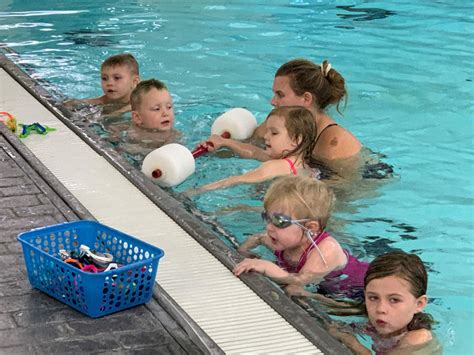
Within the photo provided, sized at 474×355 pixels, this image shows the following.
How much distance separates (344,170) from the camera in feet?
20.5

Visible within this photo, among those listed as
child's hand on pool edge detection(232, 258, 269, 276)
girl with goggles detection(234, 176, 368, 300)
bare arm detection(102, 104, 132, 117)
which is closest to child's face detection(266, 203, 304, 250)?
girl with goggles detection(234, 176, 368, 300)

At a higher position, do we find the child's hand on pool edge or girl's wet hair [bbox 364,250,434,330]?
girl's wet hair [bbox 364,250,434,330]

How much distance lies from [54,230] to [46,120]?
2923 mm

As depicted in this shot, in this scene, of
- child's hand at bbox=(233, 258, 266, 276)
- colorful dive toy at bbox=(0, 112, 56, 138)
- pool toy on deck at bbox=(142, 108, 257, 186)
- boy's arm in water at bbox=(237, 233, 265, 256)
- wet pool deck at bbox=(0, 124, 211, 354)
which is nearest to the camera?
wet pool deck at bbox=(0, 124, 211, 354)

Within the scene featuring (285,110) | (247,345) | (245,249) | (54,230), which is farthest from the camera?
(285,110)

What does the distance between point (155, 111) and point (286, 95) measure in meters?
1.13

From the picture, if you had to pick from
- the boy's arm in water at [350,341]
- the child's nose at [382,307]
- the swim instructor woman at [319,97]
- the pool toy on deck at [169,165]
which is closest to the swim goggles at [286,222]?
the boy's arm in water at [350,341]

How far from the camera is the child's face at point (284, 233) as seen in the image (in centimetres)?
464

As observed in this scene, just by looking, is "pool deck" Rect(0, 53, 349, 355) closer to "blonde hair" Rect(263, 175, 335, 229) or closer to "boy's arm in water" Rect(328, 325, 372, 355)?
"boy's arm in water" Rect(328, 325, 372, 355)

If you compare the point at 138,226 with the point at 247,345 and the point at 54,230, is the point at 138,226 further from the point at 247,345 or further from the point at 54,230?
the point at 247,345

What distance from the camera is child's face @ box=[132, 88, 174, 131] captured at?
693 cm

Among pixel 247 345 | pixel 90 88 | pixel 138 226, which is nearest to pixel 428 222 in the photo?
pixel 138 226

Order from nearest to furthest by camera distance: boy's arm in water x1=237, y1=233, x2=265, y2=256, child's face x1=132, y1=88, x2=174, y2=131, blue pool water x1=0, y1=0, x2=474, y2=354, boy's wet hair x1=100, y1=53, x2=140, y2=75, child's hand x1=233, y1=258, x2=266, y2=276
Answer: child's hand x1=233, y1=258, x2=266, y2=276 < boy's arm in water x1=237, y1=233, x2=265, y2=256 < blue pool water x1=0, y1=0, x2=474, y2=354 < child's face x1=132, y1=88, x2=174, y2=131 < boy's wet hair x1=100, y1=53, x2=140, y2=75

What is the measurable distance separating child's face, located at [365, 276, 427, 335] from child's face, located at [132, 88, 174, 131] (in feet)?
10.6
